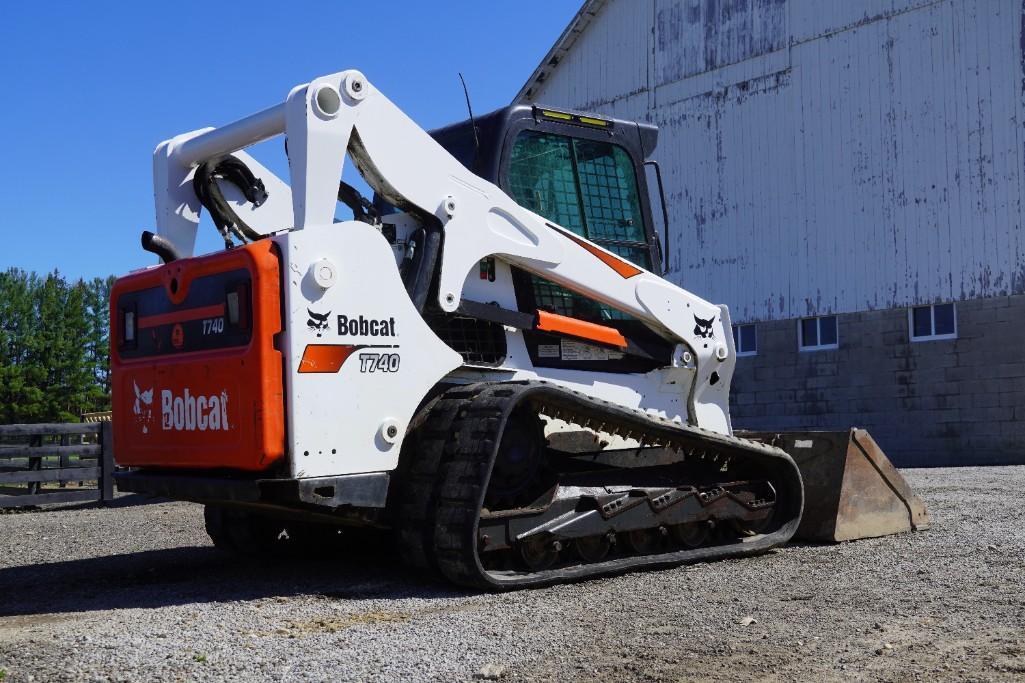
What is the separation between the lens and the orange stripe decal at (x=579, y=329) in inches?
299

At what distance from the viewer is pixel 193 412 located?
21.7 ft

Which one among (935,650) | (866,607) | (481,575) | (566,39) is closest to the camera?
(935,650)

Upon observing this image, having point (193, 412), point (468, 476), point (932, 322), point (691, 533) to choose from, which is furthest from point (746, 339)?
point (193, 412)

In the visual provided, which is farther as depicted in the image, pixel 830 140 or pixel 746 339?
Answer: pixel 746 339

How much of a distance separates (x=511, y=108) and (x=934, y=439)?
14565mm

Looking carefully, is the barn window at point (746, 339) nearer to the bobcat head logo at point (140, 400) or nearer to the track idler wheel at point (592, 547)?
the track idler wheel at point (592, 547)

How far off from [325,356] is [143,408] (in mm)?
1537

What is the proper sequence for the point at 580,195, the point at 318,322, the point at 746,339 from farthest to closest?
1. the point at 746,339
2. the point at 580,195
3. the point at 318,322

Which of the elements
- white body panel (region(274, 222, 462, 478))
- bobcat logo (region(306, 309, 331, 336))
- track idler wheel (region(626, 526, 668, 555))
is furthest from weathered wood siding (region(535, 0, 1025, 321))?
bobcat logo (region(306, 309, 331, 336))

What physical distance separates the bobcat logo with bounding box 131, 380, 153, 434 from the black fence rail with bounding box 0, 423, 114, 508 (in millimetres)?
8045

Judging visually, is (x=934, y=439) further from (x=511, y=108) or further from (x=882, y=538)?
(x=511, y=108)

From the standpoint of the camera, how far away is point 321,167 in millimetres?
6527

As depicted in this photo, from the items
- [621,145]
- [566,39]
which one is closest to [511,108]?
[621,145]

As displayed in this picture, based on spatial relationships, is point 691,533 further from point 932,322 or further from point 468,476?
point 932,322
